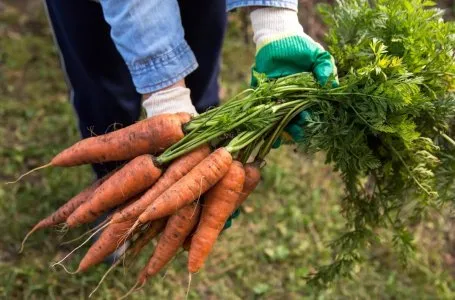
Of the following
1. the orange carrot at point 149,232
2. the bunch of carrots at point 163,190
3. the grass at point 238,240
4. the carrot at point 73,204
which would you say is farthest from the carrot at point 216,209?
the grass at point 238,240

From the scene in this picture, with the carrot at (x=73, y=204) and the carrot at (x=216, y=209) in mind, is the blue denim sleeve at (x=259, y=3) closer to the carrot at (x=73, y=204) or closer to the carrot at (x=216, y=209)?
the carrot at (x=216, y=209)

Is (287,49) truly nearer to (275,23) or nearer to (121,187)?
(275,23)

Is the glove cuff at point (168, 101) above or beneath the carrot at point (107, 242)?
above

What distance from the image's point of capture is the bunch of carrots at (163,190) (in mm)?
1374

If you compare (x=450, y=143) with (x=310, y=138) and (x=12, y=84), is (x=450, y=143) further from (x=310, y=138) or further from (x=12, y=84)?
(x=12, y=84)

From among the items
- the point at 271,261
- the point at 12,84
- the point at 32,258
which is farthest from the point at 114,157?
the point at 12,84

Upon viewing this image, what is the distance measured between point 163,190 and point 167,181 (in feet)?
0.08

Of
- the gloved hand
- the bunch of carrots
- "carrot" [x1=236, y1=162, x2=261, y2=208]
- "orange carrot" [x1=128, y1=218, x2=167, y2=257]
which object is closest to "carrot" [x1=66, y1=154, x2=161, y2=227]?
the bunch of carrots

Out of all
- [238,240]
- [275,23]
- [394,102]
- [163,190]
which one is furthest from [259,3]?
[238,240]

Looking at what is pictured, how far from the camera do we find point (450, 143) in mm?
1564

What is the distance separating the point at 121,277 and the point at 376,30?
122 cm

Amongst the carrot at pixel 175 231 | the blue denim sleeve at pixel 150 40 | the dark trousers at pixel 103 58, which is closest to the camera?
the blue denim sleeve at pixel 150 40

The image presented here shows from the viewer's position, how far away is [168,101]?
4.67 ft

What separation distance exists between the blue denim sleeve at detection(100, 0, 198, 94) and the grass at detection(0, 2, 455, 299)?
76cm
